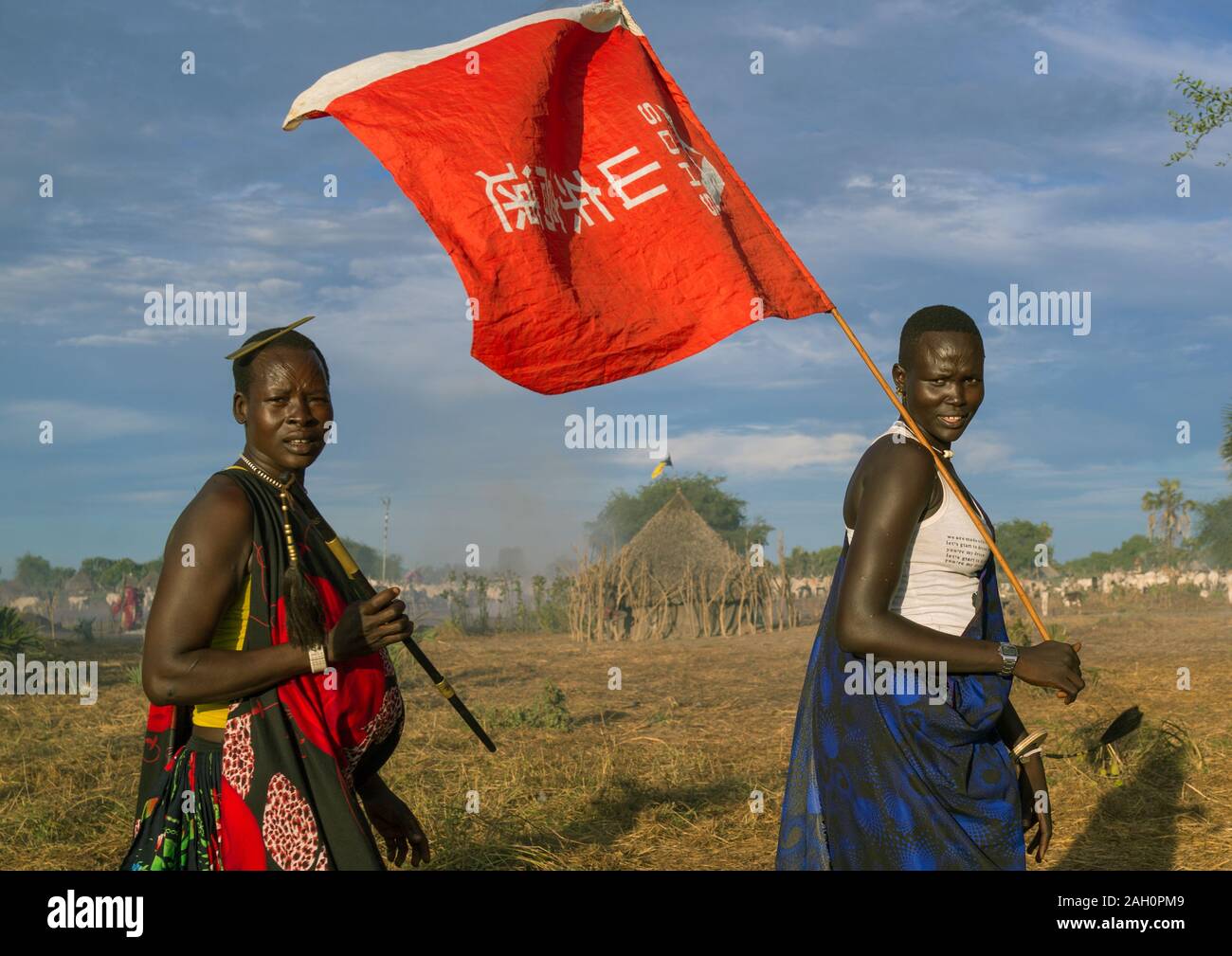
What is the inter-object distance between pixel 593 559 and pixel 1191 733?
14893 millimetres

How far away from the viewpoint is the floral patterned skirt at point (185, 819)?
8.01 feet

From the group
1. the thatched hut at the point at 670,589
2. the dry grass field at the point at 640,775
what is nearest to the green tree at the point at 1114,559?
the thatched hut at the point at 670,589

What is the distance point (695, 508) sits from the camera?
157ft

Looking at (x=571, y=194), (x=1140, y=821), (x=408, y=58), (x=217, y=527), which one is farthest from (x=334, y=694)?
(x=1140, y=821)

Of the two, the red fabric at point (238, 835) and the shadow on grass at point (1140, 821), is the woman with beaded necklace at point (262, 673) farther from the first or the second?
the shadow on grass at point (1140, 821)

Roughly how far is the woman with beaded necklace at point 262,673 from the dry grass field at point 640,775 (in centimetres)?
Result: 337

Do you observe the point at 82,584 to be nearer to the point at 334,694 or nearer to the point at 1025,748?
the point at 334,694

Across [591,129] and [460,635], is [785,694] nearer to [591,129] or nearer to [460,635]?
[591,129]

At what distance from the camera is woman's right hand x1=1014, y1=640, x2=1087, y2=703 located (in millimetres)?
2533

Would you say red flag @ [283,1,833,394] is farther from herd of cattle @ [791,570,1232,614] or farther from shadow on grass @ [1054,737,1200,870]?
herd of cattle @ [791,570,1232,614]

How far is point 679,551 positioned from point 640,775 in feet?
52.3

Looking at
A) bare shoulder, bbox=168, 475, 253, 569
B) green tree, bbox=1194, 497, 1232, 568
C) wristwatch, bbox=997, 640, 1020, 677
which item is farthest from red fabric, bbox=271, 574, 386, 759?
green tree, bbox=1194, 497, 1232, 568

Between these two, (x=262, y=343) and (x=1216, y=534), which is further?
→ (x=1216, y=534)
